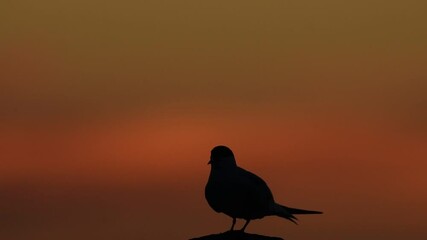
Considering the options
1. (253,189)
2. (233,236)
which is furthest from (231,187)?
(233,236)

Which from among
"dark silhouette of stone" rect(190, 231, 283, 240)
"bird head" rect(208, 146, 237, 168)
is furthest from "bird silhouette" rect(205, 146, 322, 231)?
"dark silhouette of stone" rect(190, 231, 283, 240)

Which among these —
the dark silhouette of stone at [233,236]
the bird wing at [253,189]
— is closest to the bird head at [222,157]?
the bird wing at [253,189]

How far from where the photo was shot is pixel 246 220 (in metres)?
23.1

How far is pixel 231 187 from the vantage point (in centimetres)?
2233

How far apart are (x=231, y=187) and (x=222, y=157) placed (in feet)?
2.30

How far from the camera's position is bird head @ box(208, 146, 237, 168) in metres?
22.4

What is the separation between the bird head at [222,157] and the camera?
73.5 ft

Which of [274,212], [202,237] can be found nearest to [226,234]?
[202,237]

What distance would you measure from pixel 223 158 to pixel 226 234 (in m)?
1.93

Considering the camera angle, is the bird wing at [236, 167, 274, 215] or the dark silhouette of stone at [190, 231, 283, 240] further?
the bird wing at [236, 167, 274, 215]

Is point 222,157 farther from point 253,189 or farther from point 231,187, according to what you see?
point 253,189

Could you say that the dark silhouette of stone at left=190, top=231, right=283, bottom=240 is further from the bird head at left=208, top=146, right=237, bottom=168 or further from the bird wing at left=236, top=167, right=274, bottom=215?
the bird head at left=208, top=146, right=237, bottom=168

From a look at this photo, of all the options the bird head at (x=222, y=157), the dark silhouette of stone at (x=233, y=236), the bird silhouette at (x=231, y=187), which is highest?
the bird head at (x=222, y=157)

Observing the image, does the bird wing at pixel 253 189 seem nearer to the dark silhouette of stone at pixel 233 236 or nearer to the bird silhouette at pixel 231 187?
the bird silhouette at pixel 231 187
